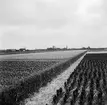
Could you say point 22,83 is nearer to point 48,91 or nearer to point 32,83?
point 32,83

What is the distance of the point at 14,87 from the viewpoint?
10.8 meters

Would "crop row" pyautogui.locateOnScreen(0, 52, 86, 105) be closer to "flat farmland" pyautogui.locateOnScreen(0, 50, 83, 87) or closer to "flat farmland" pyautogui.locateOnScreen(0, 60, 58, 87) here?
"flat farmland" pyautogui.locateOnScreen(0, 60, 58, 87)

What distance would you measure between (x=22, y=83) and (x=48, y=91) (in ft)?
9.61

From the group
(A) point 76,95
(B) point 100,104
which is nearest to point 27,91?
(A) point 76,95

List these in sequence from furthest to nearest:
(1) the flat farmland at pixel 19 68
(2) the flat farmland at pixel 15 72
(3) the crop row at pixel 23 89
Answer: (1) the flat farmland at pixel 19 68
(2) the flat farmland at pixel 15 72
(3) the crop row at pixel 23 89

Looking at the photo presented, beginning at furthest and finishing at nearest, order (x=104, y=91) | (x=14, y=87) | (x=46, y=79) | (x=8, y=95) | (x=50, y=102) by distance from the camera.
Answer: (x=46, y=79), (x=104, y=91), (x=50, y=102), (x=14, y=87), (x=8, y=95)

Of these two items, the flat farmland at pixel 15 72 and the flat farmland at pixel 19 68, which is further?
the flat farmland at pixel 19 68

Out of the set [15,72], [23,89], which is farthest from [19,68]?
[23,89]

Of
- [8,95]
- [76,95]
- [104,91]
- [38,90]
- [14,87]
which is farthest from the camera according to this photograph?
[38,90]

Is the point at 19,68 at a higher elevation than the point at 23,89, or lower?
lower

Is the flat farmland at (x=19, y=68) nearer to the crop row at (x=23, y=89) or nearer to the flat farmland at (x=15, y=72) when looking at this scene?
the flat farmland at (x=15, y=72)

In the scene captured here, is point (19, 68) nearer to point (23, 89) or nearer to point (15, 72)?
point (15, 72)

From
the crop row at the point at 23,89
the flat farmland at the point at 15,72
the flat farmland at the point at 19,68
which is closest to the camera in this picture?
the crop row at the point at 23,89

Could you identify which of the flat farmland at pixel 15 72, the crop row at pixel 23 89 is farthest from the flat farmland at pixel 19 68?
the crop row at pixel 23 89
